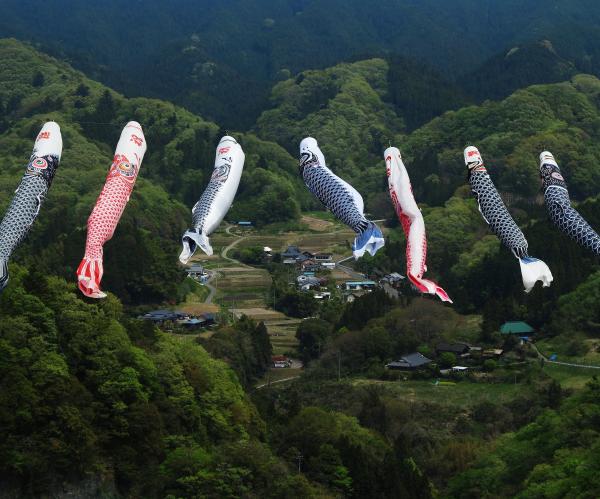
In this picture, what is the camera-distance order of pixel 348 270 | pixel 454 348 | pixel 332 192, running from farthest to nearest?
pixel 348 270 → pixel 454 348 → pixel 332 192

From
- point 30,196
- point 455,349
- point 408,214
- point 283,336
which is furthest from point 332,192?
point 283,336

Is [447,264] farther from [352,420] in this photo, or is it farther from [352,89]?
[352,89]

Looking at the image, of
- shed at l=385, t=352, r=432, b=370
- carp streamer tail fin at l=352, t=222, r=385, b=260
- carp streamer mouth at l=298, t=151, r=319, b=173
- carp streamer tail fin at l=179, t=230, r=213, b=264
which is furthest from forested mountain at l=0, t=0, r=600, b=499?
carp streamer tail fin at l=179, t=230, r=213, b=264

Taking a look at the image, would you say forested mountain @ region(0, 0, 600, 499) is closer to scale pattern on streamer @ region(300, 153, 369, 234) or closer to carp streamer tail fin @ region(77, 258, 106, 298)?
scale pattern on streamer @ region(300, 153, 369, 234)

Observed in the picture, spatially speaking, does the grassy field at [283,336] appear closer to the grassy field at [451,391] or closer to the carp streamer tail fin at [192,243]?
the grassy field at [451,391]

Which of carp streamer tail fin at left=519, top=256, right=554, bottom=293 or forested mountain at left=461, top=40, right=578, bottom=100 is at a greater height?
forested mountain at left=461, top=40, right=578, bottom=100

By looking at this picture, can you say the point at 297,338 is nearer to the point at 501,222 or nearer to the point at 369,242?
the point at 501,222

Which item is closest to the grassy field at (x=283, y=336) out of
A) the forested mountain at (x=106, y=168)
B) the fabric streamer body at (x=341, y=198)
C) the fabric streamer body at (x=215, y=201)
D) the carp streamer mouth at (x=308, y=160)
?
the forested mountain at (x=106, y=168)
